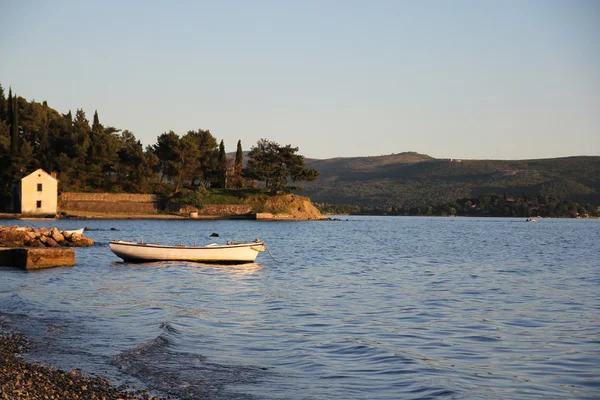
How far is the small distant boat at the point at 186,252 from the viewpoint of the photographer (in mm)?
34594

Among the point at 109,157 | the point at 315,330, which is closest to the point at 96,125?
the point at 109,157

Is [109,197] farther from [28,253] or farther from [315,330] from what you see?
[315,330]

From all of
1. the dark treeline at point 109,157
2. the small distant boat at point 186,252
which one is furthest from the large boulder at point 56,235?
the dark treeline at point 109,157

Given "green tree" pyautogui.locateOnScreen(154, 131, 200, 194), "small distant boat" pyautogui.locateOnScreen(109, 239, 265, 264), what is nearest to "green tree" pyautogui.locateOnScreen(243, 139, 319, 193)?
"green tree" pyautogui.locateOnScreen(154, 131, 200, 194)

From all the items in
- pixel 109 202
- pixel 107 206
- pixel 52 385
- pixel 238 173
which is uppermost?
pixel 238 173

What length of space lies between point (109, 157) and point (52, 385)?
102 meters

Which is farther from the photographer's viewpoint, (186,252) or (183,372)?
(186,252)

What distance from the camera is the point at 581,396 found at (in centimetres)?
1134

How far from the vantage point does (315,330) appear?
56.6 feet

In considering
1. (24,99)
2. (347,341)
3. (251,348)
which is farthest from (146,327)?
(24,99)

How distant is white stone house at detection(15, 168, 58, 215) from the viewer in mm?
90438

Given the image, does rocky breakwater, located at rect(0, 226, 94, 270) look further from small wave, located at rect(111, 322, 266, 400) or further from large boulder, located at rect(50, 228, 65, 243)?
small wave, located at rect(111, 322, 266, 400)

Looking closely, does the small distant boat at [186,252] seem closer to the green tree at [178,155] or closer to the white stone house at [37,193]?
the white stone house at [37,193]

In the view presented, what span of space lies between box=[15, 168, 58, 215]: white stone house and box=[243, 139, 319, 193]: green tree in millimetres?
34759
